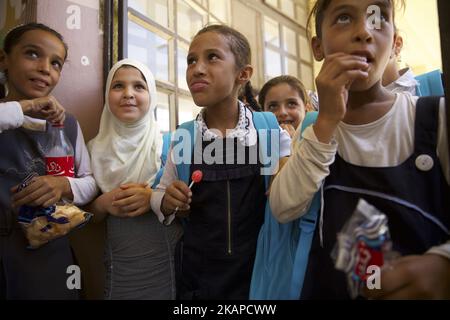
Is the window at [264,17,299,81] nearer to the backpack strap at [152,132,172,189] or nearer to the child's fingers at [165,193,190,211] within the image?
the backpack strap at [152,132,172,189]

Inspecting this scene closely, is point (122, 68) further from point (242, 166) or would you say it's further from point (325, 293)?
point (325, 293)

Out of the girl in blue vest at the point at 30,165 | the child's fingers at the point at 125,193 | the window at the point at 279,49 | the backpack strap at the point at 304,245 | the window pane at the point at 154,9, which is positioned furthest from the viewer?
the window at the point at 279,49

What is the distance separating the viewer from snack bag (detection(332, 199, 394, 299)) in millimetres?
357

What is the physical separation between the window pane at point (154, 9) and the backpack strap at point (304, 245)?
913mm

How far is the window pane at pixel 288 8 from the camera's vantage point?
1.25m

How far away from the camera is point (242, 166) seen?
66cm

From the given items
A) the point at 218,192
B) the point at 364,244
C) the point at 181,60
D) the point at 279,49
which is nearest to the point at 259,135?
the point at 218,192

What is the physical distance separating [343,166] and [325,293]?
213 millimetres

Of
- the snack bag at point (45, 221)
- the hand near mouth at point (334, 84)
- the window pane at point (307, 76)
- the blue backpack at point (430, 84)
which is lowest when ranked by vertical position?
the snack bag at point (45, 221)

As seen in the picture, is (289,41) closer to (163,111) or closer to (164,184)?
(163,111)

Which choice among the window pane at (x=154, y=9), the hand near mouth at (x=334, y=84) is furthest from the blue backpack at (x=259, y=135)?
the window pane at (x=154, y=9)

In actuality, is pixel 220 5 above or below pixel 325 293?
above

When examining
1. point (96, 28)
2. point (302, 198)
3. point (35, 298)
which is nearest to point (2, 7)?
point (96, 28)

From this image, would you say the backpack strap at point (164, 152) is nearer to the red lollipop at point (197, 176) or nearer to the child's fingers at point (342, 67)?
the red lollipop at point (197, 176)
